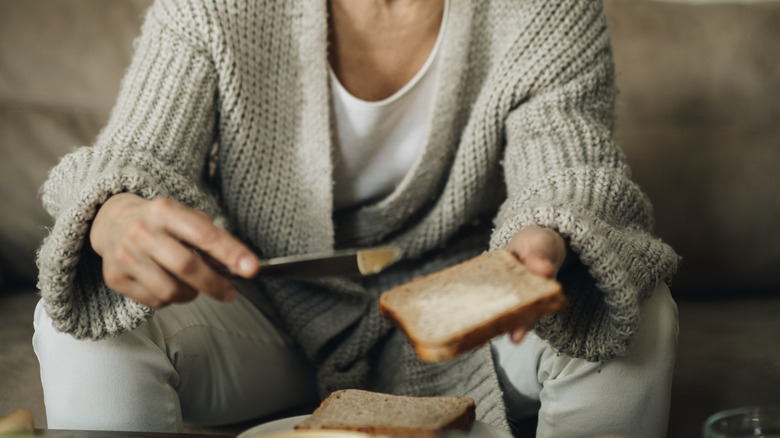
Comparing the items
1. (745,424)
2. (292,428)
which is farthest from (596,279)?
(292,428)

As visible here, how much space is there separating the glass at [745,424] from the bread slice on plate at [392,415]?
200 millimetres

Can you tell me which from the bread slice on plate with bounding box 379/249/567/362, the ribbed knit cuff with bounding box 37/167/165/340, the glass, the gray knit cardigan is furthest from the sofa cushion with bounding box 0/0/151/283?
the glass

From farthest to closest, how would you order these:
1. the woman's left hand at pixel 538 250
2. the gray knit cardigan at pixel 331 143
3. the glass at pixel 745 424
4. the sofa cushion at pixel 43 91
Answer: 1. the sofa cushion at pixel 43 91
2. the gray knit cardigan at pixel 331 143
3. the woman's left hand at pixel 538 250
4. the glass at pixel 745 424

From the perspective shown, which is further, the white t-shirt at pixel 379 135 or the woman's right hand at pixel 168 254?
the white t-shirt at pixel 379 135

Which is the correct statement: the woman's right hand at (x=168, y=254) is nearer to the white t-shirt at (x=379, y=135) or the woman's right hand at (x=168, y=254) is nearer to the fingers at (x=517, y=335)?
the fingers at (x=517, y=335)

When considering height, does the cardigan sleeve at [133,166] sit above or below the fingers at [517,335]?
above

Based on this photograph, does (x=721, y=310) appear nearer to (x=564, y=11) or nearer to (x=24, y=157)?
(x=564, y=11)

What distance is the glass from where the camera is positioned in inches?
17.4

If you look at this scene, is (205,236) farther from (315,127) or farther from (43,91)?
(43,91)

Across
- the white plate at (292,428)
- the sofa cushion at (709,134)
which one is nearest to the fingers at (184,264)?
the white plate at (292,428)

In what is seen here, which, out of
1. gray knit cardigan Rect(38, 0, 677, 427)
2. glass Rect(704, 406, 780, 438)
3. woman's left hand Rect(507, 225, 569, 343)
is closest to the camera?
glass Rect(704, 406, 780, 438)

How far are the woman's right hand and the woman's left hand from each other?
23 centimetres

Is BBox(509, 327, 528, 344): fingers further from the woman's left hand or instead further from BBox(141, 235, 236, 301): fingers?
BBox(141, 235, 236, 301): fingers

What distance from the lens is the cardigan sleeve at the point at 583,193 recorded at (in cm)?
61
